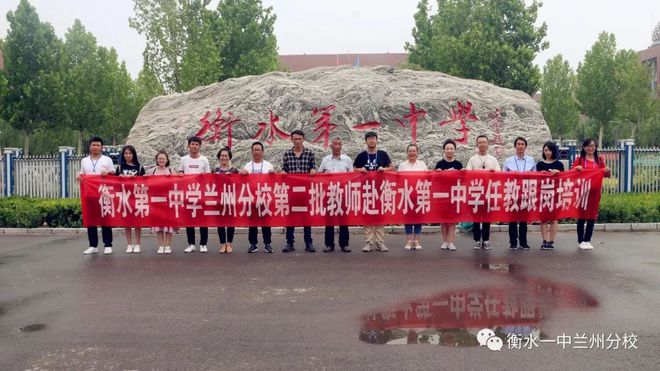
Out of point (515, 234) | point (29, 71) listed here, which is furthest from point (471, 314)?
point (29, 71)

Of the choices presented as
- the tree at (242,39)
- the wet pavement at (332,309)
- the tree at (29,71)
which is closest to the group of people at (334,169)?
the wet pavement at (332,309)

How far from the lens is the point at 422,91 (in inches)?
491

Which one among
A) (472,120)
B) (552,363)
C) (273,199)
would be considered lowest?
(552,363)

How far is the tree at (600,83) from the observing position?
30047 millimetres

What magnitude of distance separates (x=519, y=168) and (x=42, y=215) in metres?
8.21

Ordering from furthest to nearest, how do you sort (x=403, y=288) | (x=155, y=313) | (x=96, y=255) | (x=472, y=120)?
(x=472, y=120), (x=96, y=255), (x=403, y=288), (x=155, y=313)

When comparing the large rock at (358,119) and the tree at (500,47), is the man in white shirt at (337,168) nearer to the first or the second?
the large rock at (358,119)

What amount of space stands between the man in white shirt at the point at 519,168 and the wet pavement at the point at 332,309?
29 centimetres

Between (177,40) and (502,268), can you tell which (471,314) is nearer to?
(502,268)

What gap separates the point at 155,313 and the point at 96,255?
3534 mm

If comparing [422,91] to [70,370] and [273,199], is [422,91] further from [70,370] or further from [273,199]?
[70,370]

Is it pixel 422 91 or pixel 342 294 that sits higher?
pixel 422 91

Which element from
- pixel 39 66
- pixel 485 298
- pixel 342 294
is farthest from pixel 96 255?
pixel 39 66

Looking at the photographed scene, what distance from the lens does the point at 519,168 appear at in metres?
9.08
